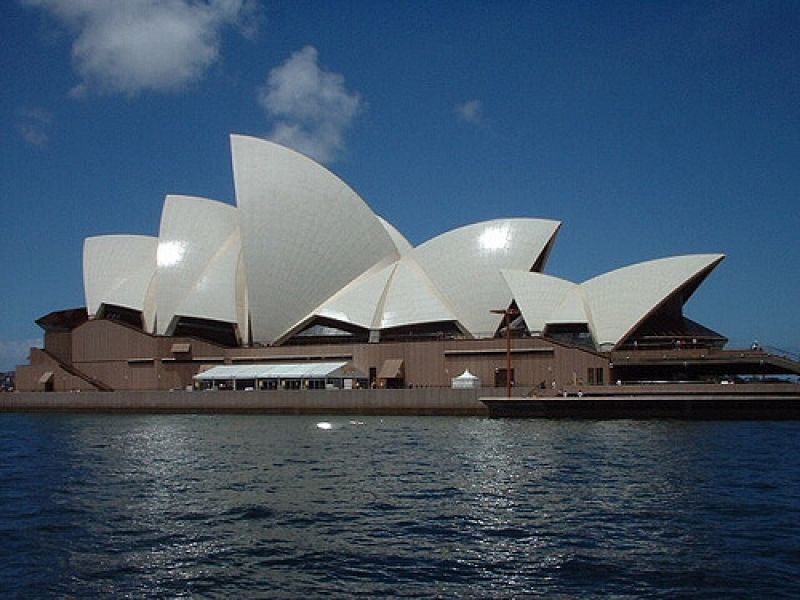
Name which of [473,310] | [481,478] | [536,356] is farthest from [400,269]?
[481,478]

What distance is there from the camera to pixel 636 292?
1962 inches

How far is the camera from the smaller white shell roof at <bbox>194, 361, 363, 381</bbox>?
53.6 metres

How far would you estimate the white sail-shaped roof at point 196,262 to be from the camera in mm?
59875

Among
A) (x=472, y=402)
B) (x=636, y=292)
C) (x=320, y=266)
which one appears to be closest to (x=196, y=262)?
(x=320, y=266)

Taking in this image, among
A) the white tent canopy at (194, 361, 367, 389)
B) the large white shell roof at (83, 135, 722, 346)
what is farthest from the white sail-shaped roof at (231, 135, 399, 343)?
the white tent canopy at (194, 361, 367, 389)

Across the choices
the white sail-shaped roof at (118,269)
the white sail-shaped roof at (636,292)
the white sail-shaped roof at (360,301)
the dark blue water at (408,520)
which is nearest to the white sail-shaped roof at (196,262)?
the white sail-shaped roof at (118,269)

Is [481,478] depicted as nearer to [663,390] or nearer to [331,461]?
[331,461]

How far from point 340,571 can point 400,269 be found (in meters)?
46.8

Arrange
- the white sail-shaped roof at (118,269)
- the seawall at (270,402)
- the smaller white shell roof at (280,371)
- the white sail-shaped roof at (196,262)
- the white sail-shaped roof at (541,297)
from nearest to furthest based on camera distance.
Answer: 1. the seawall at (270,402)
2. the white sail-shaped roof at (541,297)
3. the smaller white shell roof at (280,371)
4. the white sail-shaped roof at (196,262)
5. the white sail-shaped roof at (118,269)

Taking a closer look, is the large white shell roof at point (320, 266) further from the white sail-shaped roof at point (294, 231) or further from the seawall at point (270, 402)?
the seawall at point (270, 402)

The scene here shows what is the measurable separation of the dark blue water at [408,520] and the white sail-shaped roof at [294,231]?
29175mm

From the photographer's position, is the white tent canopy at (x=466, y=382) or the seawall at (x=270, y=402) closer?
the seawall at (x=270, y=402)

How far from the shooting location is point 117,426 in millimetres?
43062

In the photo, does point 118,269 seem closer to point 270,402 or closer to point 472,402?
point 270,402
